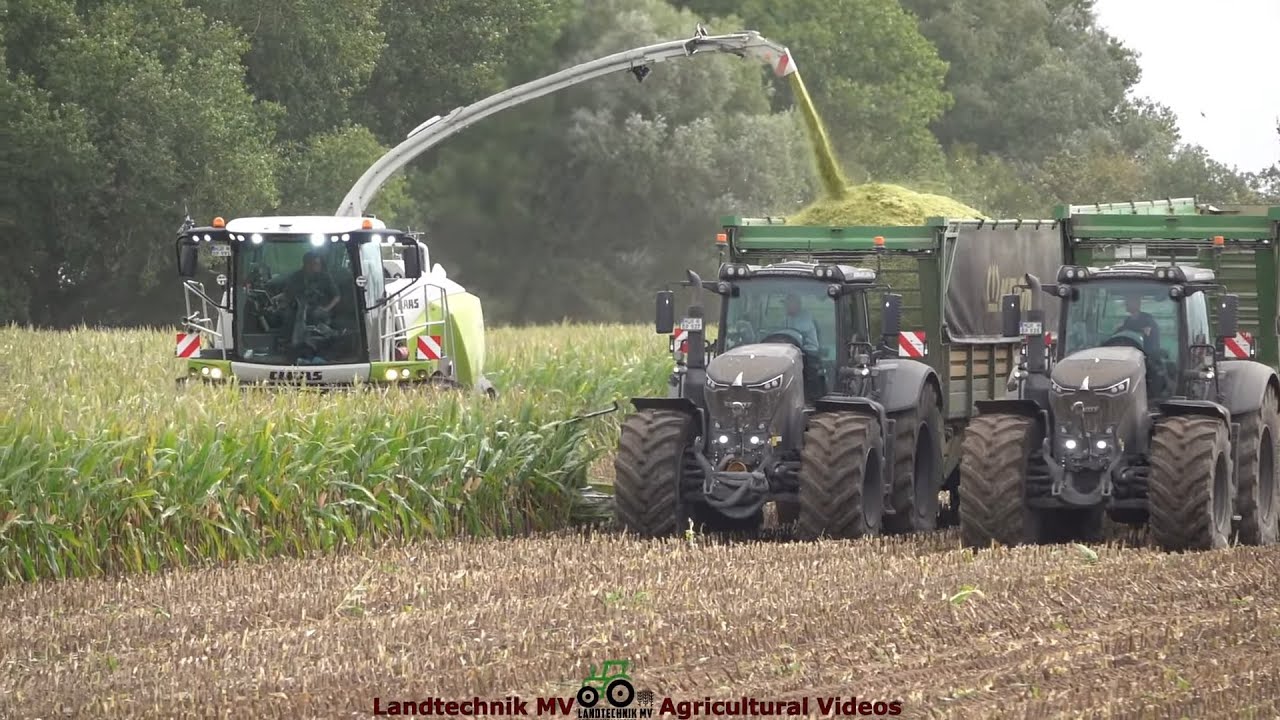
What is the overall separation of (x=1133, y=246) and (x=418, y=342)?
6463mm

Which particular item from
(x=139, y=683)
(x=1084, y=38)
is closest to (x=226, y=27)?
(x=139, y=683)

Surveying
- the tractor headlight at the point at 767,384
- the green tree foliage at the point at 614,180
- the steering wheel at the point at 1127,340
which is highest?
the green tree foliage at the point at 614,180

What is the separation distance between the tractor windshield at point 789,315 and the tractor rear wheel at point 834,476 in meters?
0.84

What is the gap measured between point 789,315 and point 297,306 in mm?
5423

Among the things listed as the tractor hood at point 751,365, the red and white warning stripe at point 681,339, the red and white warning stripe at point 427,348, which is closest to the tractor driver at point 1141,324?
the tractor hood at point 751,365

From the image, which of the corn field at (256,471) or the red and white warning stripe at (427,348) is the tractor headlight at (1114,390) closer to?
the corn field at (256,471)

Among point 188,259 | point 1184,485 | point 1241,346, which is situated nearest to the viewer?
point 1184,485

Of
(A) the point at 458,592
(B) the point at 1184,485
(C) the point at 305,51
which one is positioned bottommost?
(A) the point at 458,592

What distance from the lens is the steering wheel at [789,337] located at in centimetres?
1358

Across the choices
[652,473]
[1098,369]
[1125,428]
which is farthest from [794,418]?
[1125,428]

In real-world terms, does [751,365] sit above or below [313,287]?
below

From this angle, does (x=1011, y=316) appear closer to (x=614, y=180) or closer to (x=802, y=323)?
(x=802, y=323)

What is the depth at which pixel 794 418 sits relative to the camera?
1308 cm

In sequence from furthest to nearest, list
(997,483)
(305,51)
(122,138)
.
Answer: (305,51), (122,138), (997,483)
